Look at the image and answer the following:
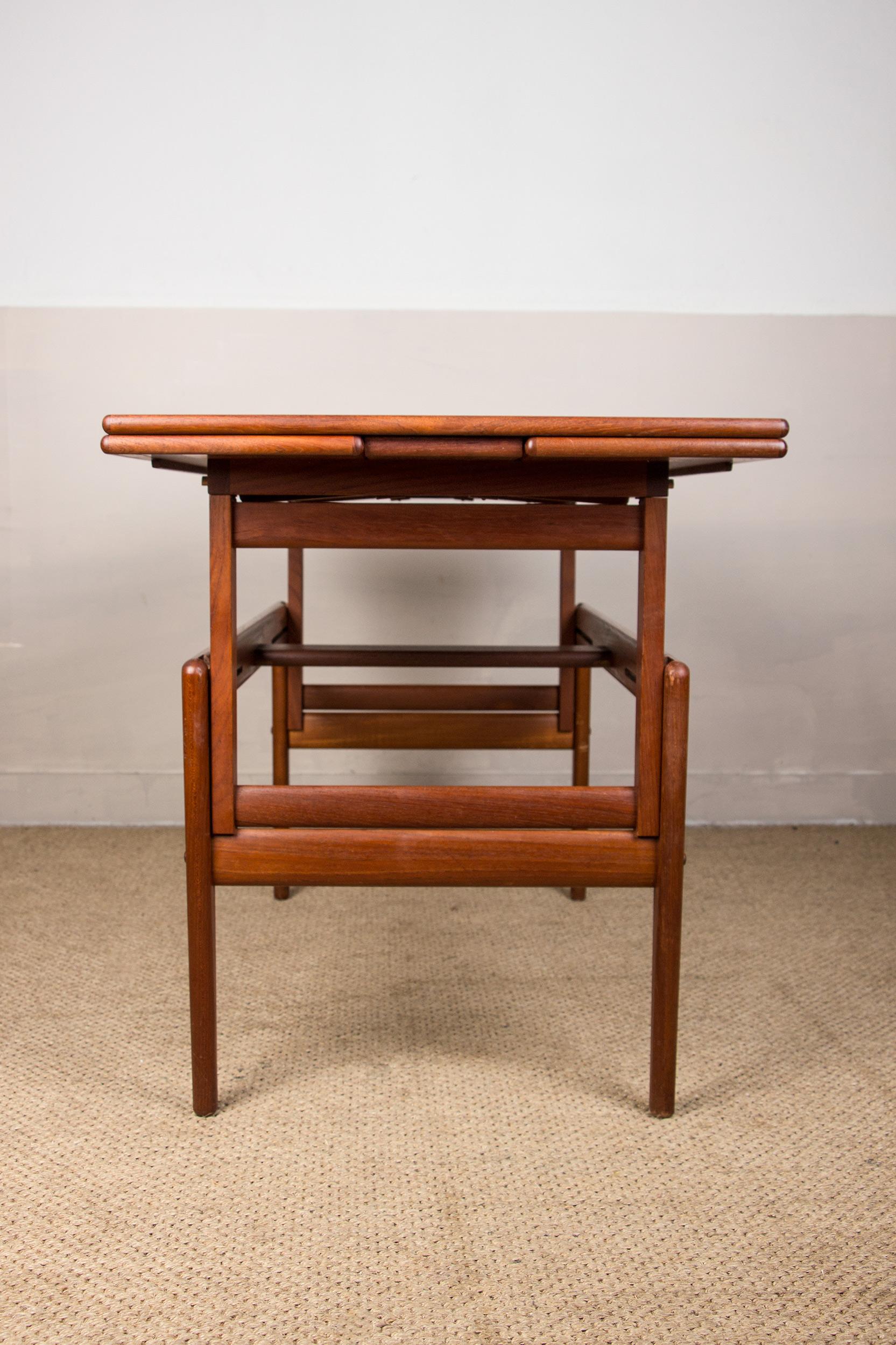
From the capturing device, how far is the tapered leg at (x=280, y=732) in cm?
187

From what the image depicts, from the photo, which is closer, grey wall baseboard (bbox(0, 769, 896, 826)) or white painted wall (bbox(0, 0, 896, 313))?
white painted wall (bbox(0, 0, 896, 313))

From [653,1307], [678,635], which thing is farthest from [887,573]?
[653,1307]

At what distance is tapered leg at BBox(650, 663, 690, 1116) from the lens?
116 centimetres

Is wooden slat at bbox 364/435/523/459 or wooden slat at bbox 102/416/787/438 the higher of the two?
wooden slat at bbox 102/416/787/438

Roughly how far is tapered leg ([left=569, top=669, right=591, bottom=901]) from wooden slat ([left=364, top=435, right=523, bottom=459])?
0.87 meters

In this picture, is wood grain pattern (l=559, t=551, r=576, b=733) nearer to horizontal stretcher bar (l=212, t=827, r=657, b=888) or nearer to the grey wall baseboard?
the grey wall baseboard

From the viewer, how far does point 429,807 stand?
1.17m

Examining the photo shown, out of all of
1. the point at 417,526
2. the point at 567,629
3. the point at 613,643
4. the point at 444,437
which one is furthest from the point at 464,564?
the point at 444,437

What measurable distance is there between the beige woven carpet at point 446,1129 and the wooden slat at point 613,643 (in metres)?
0.49

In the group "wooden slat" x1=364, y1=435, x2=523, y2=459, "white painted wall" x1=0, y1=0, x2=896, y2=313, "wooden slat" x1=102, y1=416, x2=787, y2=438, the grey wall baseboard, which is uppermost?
"white painted wall" x1=0, y1=0, x2=896, y2=313

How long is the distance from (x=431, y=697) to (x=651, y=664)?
2.71ft

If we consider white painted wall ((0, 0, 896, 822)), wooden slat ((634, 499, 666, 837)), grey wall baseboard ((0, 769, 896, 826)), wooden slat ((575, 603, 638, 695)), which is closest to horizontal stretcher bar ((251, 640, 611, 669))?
wooden slat ((575, 603, 638, 695))

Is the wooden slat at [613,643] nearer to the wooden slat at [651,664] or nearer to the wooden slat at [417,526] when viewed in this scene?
the wooden slat at [651,664]

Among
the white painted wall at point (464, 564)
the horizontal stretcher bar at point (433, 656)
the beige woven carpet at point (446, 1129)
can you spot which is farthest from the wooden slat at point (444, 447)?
the white painted wall at point (464, 564)
